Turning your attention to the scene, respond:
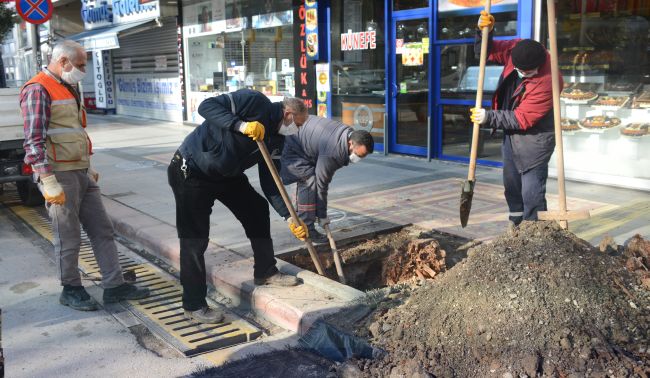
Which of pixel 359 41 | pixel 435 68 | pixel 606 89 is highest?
pixel 359 41

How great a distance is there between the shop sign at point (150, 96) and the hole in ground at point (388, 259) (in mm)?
13056

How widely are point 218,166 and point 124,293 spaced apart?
1.51 m

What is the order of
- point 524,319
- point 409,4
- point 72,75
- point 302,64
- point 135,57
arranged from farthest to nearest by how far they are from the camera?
point 135,57
point 302,64
point 409,4
point 72,75
point 524,319

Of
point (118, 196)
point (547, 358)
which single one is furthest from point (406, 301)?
point (118, 196)

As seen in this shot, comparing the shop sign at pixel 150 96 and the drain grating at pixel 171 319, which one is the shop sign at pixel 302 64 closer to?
the shop sign at pixel 150 96

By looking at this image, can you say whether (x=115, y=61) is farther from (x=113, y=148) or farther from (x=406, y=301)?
(x=406, y=301)

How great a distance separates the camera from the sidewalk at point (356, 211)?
489 centimetres

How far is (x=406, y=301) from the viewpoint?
4133 millimetres

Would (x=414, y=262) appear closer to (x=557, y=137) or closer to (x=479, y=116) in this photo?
(x=479, y=116)

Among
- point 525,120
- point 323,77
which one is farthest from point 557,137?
point 323,77

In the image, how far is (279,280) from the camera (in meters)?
4.71

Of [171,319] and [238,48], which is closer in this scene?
[171,319]

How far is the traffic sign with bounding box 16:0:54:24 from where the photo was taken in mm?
9672

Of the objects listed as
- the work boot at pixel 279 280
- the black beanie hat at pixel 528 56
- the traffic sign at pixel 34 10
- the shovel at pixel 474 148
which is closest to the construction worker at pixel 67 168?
the work boot at pixel 279 280
